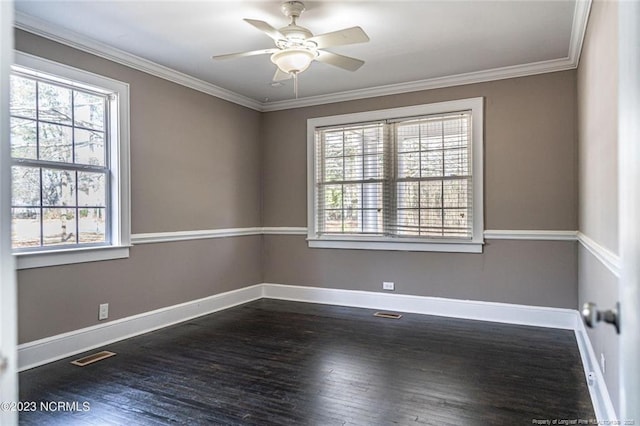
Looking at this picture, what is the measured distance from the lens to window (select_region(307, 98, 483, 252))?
451cm

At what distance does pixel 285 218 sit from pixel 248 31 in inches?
108

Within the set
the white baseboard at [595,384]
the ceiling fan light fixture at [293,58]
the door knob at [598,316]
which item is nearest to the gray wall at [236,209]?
the white baseboard at [595,384]

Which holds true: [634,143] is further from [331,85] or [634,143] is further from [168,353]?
[331,85]

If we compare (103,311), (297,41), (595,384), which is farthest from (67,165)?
(595,384)

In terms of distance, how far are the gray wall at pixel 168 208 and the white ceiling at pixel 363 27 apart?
0.98ft

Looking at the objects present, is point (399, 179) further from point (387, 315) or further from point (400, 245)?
point (387, 315)

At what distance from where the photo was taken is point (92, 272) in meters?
3.56

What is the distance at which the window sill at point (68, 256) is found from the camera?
10.1 ft

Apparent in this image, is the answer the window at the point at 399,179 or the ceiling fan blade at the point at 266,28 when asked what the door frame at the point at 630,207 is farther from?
the window at the point at 399,179

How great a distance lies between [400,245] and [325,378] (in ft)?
7.51

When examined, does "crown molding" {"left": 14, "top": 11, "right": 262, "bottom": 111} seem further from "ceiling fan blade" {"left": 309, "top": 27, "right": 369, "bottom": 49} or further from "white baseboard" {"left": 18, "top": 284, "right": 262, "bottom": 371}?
"white baseboard" {"left": 18, "top": 284, "right": 262, "bottom": 371}

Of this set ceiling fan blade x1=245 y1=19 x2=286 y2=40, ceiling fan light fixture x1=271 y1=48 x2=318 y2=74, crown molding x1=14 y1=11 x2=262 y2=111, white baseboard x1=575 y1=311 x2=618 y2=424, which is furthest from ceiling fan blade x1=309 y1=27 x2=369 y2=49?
white baseboard x1=575 y1=311 x2=618 y2=424

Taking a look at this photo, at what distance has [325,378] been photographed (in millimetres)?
2902

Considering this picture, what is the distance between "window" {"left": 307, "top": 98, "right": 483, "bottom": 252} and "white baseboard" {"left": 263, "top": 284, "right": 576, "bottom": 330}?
1.95 ft
